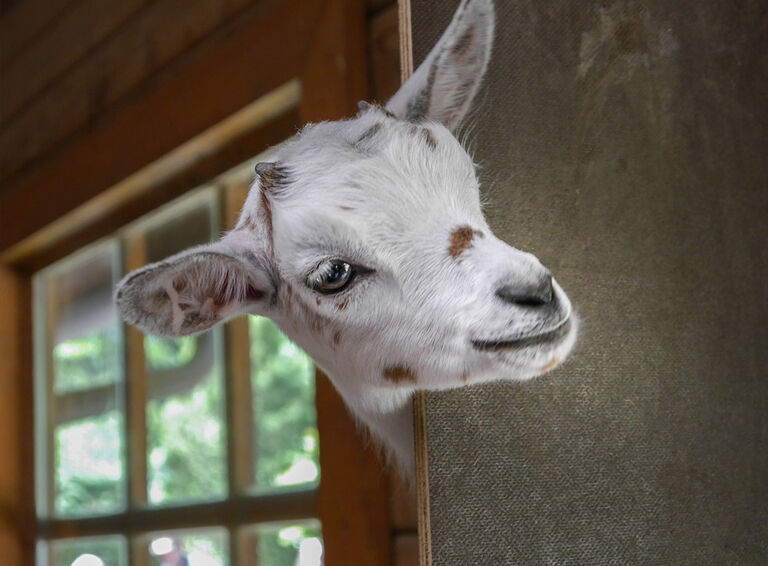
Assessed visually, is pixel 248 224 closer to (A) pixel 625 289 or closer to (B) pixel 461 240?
(B) pixel 461 240

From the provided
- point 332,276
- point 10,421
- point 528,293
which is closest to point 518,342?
point 528,293

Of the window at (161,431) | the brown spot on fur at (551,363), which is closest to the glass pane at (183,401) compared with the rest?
the window at (161,431)

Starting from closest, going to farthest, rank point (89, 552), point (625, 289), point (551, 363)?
point (89, 552), point (551, 363), point (625, 289)

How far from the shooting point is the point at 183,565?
64 cm

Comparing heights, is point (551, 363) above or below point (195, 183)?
below

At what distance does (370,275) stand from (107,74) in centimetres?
25

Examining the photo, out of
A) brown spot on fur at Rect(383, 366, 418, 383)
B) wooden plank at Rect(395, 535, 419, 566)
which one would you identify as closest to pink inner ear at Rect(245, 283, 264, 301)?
brown spot on fur at Rect(383, 366, 418, 383)

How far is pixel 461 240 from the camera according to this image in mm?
692

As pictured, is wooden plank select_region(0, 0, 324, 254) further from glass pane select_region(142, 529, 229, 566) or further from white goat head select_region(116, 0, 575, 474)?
glass pane select_region(142, 529, 229, 566)

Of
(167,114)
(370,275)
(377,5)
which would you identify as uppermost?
(377,5)

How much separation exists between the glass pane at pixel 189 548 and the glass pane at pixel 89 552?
0.07 feet

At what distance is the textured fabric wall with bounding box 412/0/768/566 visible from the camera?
0.83 meters

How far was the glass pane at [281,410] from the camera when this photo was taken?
26.4 inches

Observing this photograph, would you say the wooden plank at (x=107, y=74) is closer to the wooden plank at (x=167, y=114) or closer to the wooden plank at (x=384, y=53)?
the wooden plank at (x=167, y=114)
